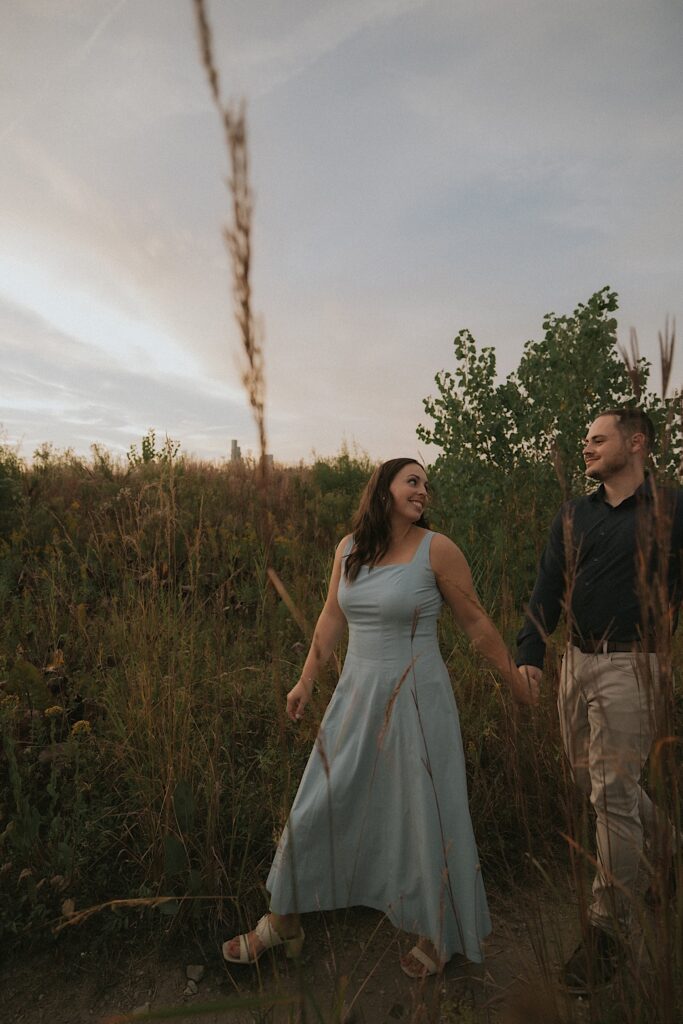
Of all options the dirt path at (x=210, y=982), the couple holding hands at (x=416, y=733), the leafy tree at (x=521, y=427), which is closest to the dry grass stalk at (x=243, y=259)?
the couple holding hands at (x=416, y=733)

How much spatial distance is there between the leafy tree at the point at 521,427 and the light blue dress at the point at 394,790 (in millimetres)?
2462

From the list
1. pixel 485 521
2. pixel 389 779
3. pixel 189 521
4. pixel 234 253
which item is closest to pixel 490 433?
pixel 485 521

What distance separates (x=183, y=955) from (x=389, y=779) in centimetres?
111

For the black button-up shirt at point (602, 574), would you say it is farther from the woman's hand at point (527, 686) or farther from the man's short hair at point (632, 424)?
the man's short hair at point (632, 424)

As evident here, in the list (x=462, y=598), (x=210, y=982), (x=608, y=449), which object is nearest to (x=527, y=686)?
(x=462, y=598)

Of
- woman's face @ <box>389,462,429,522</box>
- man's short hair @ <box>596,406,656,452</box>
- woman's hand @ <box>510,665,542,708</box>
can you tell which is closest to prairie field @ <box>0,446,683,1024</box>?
woman's hand @ <box>510,665,542,708</box>

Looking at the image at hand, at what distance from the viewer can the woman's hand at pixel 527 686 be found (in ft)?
5.93

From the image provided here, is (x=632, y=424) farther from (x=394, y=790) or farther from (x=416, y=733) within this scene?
(x=394, y=790)

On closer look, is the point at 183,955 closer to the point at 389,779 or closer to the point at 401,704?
the point at 389,779

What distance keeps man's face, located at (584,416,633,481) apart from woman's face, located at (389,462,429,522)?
689mm

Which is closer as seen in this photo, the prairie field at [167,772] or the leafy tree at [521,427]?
the prairie field at [167,772]

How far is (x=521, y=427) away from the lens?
5.23 meters

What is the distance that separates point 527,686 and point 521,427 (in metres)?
3.49

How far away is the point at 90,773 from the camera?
301 centimetres
